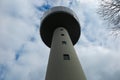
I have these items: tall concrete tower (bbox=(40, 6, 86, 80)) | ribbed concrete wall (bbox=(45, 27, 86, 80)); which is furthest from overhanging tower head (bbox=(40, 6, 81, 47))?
ribbed concrete wall (bbox=(45, 27, 86, 80))

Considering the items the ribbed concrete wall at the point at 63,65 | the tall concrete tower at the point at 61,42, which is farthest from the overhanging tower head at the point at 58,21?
the ribbed concrete wall at the point at 63,65

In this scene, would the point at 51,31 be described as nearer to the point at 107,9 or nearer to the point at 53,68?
the point at 53,68

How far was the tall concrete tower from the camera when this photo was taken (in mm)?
14469

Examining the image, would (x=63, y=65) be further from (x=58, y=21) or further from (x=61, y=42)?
(x=58, y=21)

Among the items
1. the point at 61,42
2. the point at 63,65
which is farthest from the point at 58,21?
the point at 63,65

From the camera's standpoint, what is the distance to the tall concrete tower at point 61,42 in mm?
14469

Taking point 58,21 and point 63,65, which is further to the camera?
point 58,21

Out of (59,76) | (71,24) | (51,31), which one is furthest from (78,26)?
(59,76)

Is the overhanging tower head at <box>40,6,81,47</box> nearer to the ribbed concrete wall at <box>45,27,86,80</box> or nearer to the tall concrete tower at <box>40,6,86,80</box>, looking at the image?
the tall concrete tower at <box>40,6,86,80</box>

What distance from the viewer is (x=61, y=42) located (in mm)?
18938

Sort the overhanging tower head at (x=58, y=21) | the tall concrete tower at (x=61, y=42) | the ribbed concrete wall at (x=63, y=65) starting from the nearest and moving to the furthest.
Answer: the ribbed concrete wall at (x=63, y=65), the tall concrete tower at (x=61, y=42), the overhanging tower head at (x=58, y=21)

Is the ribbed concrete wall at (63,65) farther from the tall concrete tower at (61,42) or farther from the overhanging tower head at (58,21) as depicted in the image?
the overhanging tower head at (58,21)

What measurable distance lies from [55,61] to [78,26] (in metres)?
10.8

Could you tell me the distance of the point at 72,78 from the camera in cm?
1371
